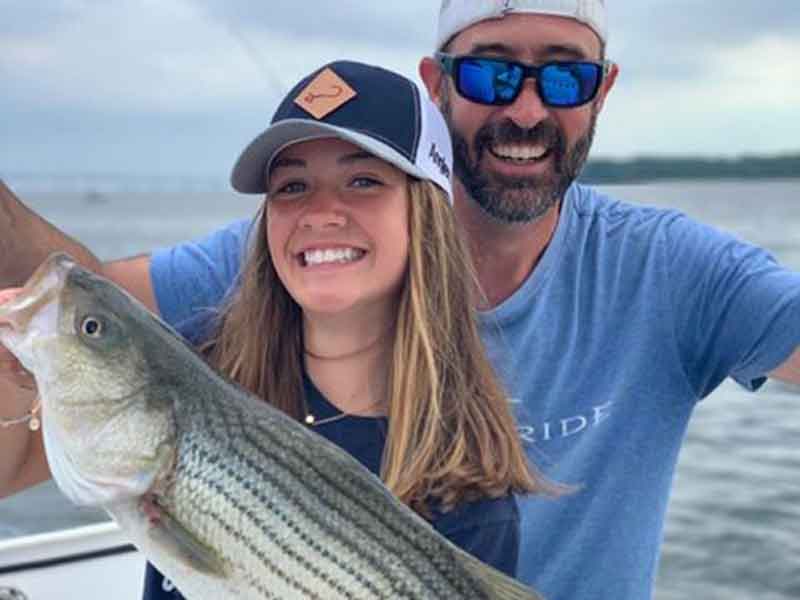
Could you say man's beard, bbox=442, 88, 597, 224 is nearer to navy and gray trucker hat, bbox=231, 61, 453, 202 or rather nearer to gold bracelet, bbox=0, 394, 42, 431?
navy and gray trucker hat, bbox=231, 61, 453, 202

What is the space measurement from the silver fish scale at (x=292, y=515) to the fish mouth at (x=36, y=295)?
347mm

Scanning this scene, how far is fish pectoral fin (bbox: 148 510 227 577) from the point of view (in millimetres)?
2072

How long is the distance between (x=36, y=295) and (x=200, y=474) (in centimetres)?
48

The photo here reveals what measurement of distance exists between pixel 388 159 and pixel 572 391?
4.02 feet

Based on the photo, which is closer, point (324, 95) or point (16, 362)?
point (16, 362)

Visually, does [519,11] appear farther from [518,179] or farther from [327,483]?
[327,483]

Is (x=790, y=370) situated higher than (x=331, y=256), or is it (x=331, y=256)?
(x=331, y=256)

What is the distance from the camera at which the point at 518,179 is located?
3.76 meters

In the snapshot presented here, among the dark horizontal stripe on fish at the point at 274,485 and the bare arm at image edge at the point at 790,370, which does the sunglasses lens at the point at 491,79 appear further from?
the dark horizontal stripe on fish at the point at 274,485

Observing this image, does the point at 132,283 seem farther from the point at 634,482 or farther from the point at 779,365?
the point at 779,365

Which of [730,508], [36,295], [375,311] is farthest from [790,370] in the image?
[730,508]

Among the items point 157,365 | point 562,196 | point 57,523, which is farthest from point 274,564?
point 57,523

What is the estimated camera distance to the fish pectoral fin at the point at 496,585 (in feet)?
7.41

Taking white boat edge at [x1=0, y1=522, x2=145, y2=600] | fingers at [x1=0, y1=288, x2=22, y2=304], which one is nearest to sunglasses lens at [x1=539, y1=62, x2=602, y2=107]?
fingers at [x1=0, y1=288, x2=22, y2=304]
